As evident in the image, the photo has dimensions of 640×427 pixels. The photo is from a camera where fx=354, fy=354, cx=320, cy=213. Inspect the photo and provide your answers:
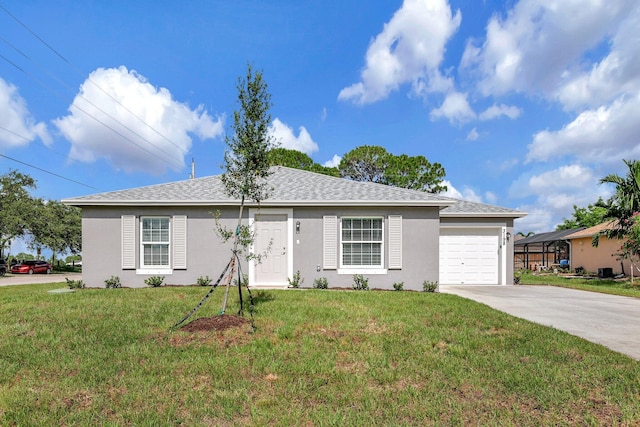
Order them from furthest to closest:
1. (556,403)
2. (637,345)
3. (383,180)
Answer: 1. (383,180)
2. (637,345)
3. (556,403)

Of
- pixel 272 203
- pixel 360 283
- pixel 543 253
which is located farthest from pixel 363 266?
pixel 543 253

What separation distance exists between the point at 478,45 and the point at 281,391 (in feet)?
42.5

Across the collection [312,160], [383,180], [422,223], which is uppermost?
[312,160]

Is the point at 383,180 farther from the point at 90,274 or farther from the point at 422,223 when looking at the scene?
the point at 90,274

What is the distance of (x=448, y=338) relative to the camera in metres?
5.37

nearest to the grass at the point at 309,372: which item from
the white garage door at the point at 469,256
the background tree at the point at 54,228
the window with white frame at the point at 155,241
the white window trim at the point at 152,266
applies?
the white window trim at the point at 152,266

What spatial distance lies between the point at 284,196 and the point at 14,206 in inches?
1087

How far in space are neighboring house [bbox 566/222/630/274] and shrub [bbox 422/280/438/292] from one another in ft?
45.5

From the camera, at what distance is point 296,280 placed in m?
11.0

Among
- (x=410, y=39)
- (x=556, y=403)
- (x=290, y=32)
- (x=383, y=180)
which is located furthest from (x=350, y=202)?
(x=383, y=180)

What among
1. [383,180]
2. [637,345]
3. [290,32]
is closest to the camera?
[637,345]

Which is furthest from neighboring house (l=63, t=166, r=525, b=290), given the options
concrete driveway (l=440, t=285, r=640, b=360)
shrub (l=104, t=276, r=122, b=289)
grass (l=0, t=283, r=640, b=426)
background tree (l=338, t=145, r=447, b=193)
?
background tree (l=338, t=145, r=447, b=193)

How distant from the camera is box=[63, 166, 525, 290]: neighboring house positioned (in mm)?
11125

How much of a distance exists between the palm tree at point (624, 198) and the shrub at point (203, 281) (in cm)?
1670
